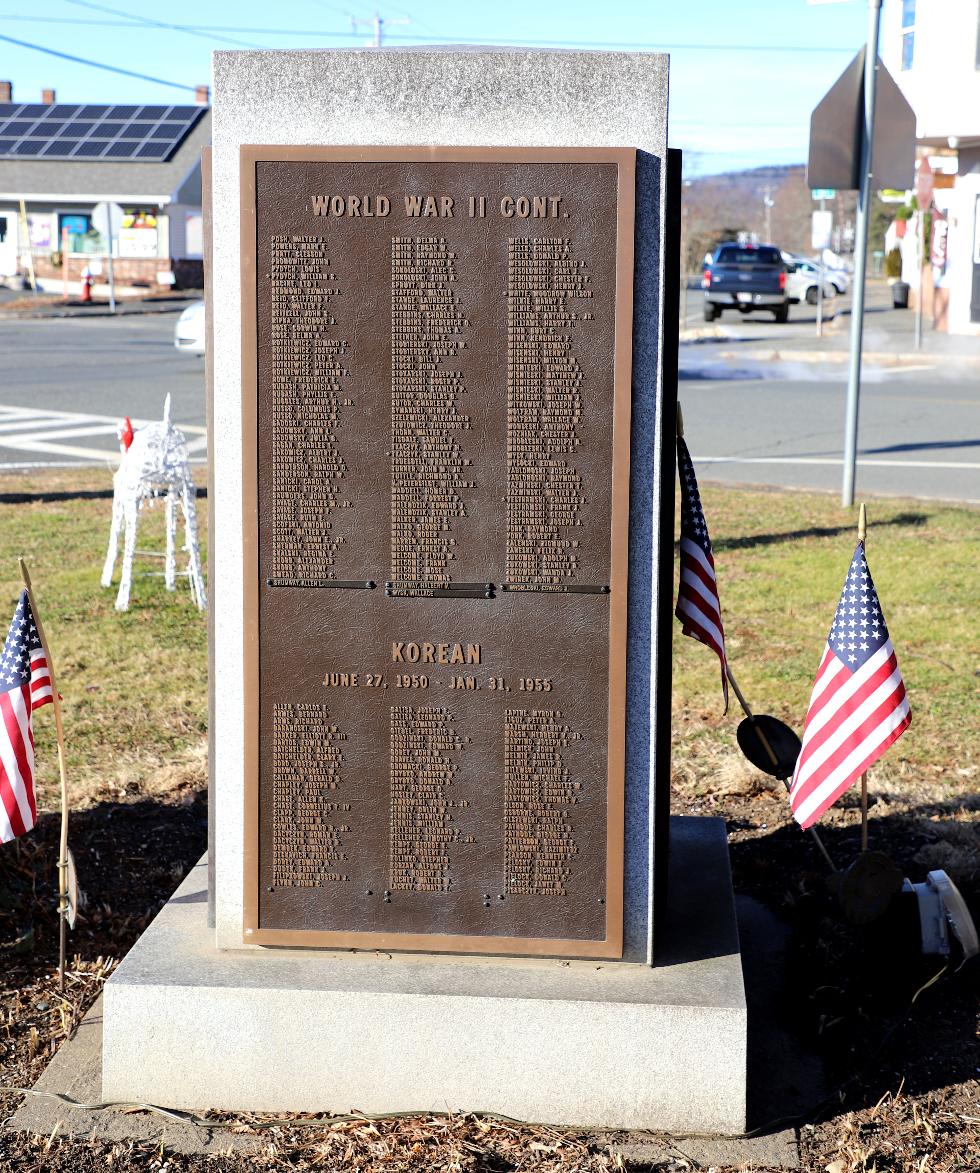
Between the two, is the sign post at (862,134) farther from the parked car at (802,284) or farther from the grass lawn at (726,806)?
the parked car at (802,284)

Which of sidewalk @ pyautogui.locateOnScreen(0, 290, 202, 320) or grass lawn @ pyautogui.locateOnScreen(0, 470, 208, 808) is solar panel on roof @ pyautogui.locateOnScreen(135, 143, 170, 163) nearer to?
sidewalk @ pyautogui.locateOnScreen(0, 290, 202, 320)

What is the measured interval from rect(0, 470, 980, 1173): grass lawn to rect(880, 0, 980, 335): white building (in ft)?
66.5

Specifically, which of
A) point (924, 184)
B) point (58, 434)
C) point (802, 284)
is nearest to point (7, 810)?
point (58, 434)

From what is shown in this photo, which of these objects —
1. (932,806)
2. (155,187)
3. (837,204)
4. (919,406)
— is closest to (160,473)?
(932,806)

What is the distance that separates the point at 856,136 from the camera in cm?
1045

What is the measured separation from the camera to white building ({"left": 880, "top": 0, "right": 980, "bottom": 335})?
2794cm

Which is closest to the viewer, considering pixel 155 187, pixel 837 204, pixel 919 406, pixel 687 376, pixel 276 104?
pixel 276 104

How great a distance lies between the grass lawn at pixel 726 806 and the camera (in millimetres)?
3631

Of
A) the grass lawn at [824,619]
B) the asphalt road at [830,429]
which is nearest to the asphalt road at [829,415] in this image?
the asphalt road at [830,429]

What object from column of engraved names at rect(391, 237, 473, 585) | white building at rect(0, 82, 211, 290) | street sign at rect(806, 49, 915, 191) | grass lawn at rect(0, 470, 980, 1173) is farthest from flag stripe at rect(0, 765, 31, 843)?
white building at rect(0, 82, 211, 290)

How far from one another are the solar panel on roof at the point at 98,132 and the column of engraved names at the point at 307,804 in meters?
56.5

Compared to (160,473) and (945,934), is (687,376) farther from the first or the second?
(945,934)

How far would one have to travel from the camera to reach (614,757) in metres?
3.84

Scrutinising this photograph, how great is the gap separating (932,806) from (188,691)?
343 cm
